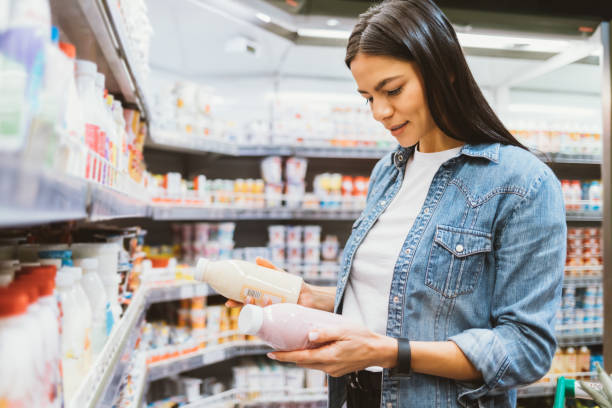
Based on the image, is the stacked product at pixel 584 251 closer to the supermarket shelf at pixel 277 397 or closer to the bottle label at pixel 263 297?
the supermarket shelf at pixel 277 397

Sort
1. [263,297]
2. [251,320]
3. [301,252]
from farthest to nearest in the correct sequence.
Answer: [301,252] < [263,297] < [251,320]

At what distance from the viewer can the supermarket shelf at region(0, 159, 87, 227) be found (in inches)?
12.0

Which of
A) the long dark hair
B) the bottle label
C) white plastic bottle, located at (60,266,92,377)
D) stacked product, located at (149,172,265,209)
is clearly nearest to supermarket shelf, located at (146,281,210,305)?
stacked product, located at (149,172,265,209)

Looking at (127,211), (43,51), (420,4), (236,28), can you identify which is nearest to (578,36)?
(236,28)

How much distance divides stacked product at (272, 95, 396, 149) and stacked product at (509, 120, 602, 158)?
0.96m

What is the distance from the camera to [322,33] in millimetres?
2885

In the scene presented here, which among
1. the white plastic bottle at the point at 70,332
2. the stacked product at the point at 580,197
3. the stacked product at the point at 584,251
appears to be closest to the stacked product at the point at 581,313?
→ the stacked product at the point at 584,251

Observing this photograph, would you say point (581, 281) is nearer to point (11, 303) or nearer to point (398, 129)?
point (398, 129)

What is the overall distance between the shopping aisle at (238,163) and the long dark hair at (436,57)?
0.74 ft

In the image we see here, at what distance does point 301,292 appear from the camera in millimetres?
1155

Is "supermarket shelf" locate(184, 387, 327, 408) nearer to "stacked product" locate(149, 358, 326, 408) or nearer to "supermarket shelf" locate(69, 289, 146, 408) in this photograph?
"stacked product" locate(149, 358, 326, 408)

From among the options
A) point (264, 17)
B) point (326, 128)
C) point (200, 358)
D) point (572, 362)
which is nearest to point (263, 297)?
point (200, 358)

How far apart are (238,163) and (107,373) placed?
2.49 m

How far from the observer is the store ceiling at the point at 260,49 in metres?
2.67
